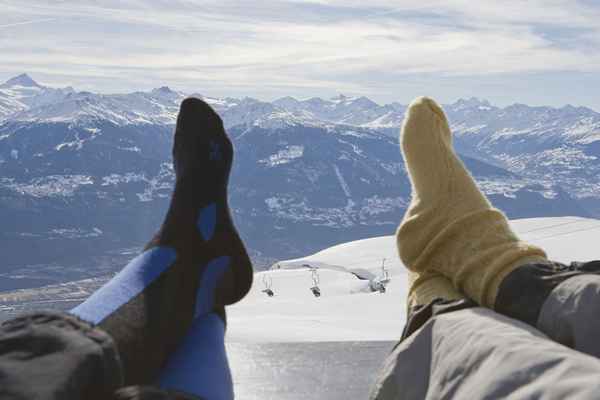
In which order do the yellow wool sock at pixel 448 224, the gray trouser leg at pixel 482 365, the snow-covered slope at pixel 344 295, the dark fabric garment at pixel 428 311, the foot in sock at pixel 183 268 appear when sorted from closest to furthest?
the gray trouser leg at pixel 482 365
the foot in sock at pixel 183 268
the dark fabric garment at pixel 428 311
the yellow wool sock at pixel 448 224
the snow-covered slope at pixel 344 295

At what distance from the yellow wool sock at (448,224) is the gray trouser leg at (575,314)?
216mm

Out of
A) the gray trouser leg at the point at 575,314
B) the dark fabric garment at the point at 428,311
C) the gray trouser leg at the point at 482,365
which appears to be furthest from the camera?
the dark fabric garment at the point at 428,311

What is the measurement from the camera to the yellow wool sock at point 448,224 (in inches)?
63.0

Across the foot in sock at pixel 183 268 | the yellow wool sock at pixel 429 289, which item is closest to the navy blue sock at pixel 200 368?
the foot in sock at pixel 183 268

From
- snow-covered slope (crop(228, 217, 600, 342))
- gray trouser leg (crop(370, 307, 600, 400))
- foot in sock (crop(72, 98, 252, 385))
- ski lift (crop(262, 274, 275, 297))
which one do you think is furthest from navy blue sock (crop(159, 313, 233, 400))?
ski lift (crop(262, 274, 275, 297))

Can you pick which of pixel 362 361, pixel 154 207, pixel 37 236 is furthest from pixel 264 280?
pixel 154 207

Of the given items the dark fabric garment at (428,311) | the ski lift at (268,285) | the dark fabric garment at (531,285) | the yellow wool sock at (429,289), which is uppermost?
the dark fabric garment at (531,285)

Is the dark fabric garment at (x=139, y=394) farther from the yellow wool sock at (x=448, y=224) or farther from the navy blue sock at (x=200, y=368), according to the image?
the yellow wool sock at (x=448, y=224)

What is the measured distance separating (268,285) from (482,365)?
32316 mm

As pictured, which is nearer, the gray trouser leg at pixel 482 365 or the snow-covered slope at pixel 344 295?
the gray trouser leg at pixel 482 365

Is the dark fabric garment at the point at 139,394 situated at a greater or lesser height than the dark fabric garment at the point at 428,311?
greater

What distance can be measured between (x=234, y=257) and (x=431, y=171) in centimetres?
72

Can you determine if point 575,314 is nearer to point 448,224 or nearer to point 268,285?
point 448,224

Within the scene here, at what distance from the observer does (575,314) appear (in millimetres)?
1164
